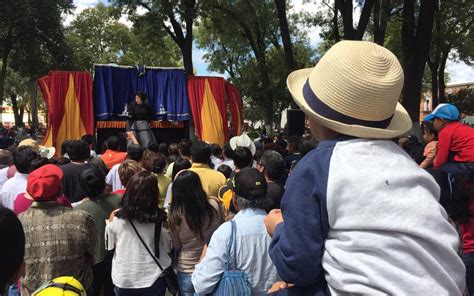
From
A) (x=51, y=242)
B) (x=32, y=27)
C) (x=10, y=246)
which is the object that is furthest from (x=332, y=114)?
(x=32, y=27)

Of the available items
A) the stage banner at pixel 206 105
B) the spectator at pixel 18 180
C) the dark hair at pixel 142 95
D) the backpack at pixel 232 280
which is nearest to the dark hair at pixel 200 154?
the spectator at pixel 18 180

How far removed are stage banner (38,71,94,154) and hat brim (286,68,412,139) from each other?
8.97 meters

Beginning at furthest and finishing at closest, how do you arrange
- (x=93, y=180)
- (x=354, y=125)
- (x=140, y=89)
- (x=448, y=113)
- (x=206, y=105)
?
(x=206, y=105) → (x=140, y=89) → (x=448, y=113) → (x=93, y=180) → (x=354, y=125)

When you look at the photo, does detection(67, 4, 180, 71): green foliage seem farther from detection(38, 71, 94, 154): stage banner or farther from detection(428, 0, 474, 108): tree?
detection(38, 71, 94, 154): stage banner

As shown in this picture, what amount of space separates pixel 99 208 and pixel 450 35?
1078 inches

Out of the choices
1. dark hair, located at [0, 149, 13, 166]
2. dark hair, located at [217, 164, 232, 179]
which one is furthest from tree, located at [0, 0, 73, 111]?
dark hair, located at [217, 164, 232, 179]

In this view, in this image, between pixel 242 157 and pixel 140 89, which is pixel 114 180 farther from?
pixel 140 89

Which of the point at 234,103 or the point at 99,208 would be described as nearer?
the point at 99,208

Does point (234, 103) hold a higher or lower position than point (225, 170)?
higher

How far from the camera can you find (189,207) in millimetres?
3523

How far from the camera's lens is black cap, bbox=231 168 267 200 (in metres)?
3.02

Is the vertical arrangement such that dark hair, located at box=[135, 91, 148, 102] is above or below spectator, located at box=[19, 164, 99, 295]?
above

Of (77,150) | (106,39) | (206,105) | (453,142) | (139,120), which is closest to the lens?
(453,142)

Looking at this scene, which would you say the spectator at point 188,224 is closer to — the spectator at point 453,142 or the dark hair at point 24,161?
the dark hair at point 24,161
